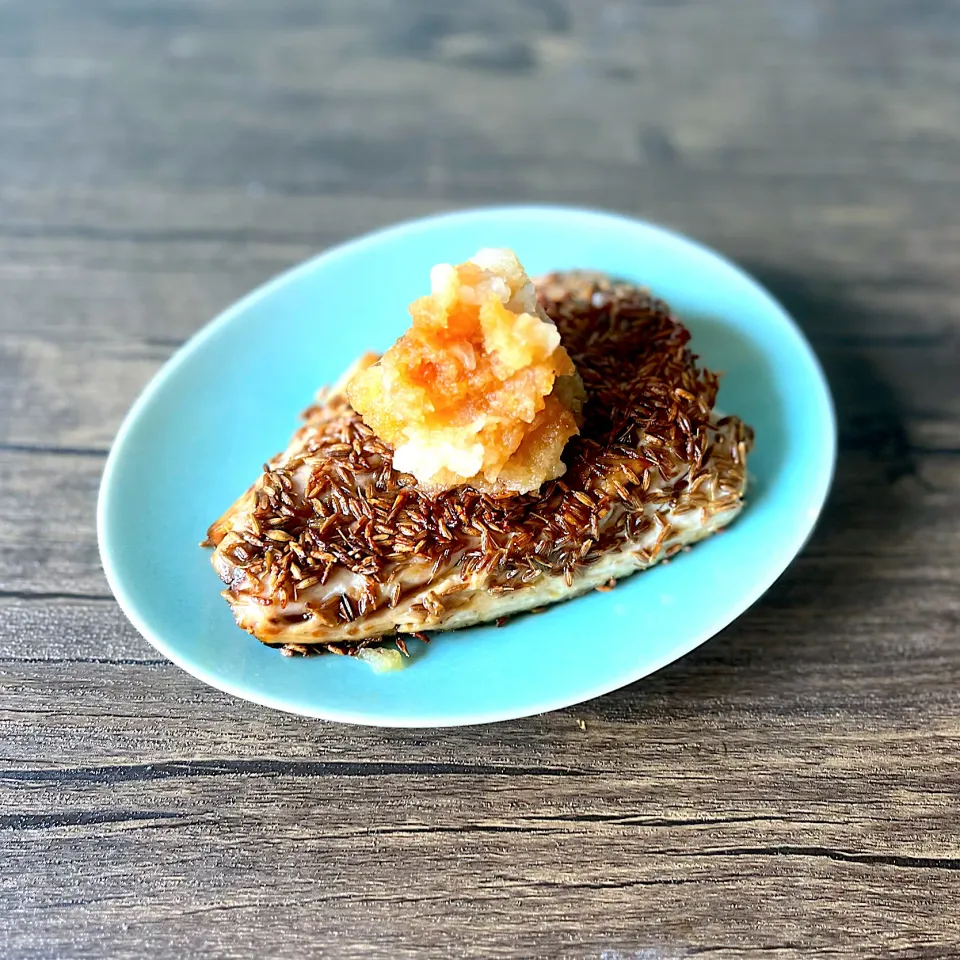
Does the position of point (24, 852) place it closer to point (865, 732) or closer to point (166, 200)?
point (865, 732)

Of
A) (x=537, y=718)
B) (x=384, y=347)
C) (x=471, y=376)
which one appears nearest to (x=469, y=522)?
(x=471, y=376)

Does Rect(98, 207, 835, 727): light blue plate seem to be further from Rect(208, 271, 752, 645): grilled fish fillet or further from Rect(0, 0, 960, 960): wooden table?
Rect(0, 0, 960, 960): wooden table

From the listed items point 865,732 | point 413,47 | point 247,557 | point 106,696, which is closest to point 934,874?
point 865,732

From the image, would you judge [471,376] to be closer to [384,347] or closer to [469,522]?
[469,522]

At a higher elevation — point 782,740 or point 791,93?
point 791,93

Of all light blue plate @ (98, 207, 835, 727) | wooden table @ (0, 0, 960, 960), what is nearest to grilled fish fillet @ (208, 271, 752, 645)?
light blue plate @ (98, 207, 835, 727)

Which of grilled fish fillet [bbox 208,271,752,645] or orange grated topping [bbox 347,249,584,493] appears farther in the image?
grilled fish fillet [bbox 208,271,752,645]

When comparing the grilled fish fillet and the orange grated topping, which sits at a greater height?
the orange grated topping

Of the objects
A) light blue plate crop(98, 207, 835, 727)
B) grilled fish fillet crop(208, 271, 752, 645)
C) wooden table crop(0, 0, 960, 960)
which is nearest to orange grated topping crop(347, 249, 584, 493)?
grilled fish fillet crop(208, 271, 752, 645)
